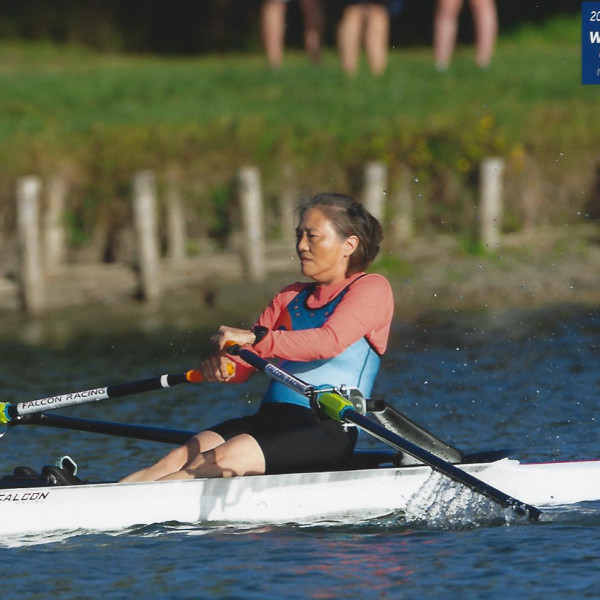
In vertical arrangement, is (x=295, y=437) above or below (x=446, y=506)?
above

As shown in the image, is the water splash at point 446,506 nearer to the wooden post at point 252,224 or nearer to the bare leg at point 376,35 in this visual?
the wooden post at point 252,224

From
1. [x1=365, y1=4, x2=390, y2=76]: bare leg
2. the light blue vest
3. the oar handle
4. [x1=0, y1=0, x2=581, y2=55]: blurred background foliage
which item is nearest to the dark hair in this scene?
the light blue vest

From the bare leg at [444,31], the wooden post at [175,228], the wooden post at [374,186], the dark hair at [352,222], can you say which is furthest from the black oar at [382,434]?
the bare leg at [444,31]

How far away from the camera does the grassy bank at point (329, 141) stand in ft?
57.5

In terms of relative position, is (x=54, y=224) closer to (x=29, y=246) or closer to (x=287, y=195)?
(x=29, y=246)

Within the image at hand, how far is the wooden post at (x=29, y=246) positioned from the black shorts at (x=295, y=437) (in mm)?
8771

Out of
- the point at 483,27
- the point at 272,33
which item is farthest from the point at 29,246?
the point at 483,27

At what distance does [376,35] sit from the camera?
21438 millimetres

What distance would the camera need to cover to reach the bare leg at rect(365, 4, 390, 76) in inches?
829

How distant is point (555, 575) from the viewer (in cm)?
711

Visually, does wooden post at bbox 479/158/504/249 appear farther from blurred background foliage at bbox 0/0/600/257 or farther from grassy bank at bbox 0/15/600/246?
grassy bank at bbox 0/15/600/246

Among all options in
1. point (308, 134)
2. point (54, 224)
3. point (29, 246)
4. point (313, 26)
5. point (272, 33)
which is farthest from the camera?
point (313, 26)

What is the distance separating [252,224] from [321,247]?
29.4ft

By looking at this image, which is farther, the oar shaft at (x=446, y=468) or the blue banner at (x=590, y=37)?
the blue banner at (x=590, y=37)
